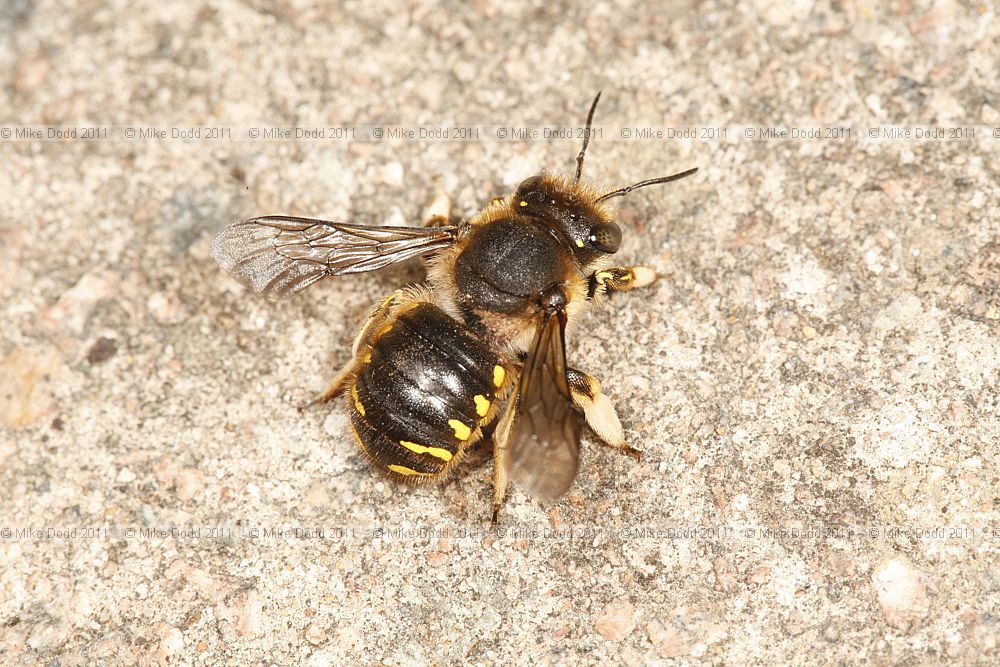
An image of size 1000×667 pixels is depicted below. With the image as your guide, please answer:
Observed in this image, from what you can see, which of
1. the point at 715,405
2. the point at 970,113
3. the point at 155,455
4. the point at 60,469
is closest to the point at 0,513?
the point at 60,469

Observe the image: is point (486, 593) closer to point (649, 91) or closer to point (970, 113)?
point (649, 91)

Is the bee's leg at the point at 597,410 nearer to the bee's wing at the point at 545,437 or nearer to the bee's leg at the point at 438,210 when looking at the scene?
the bee's wing at the point at 545,437

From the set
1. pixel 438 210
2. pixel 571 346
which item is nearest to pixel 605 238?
pixel 571 346

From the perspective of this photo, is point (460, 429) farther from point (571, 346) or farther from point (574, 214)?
point (574, 214)

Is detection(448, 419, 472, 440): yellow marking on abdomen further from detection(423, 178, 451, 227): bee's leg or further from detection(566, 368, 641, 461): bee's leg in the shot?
detection(423, 178, 451, 227): bee's leg

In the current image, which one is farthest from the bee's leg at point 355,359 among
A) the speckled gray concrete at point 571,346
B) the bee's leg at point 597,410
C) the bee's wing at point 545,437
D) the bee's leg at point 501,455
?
the bee's leg at point 597,410
